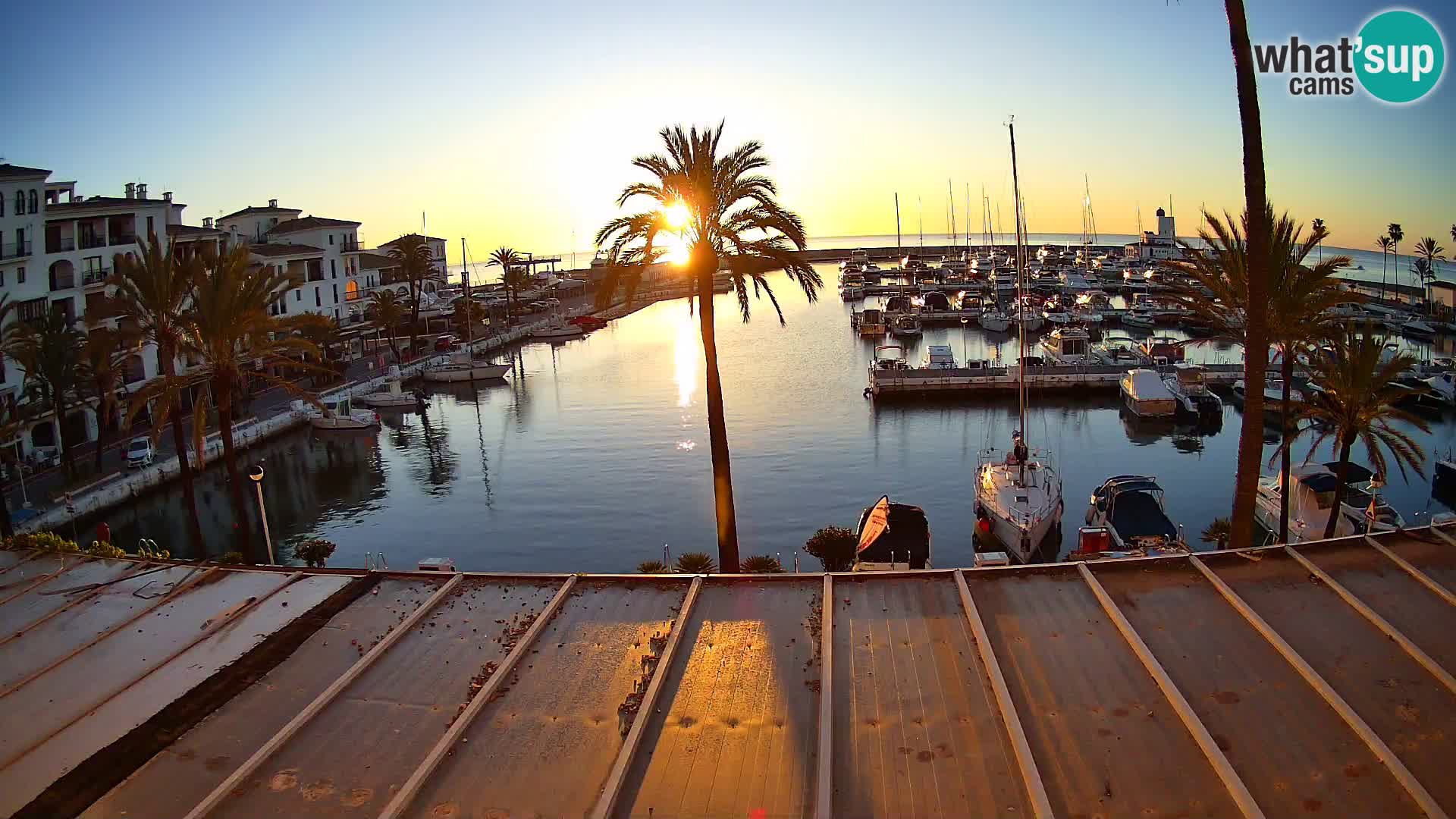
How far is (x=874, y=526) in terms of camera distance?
88.1ft

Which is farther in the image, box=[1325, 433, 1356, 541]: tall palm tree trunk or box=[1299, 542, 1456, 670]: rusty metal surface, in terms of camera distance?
box=[1325, 433, 1356, 541]: tall palm tree trunk

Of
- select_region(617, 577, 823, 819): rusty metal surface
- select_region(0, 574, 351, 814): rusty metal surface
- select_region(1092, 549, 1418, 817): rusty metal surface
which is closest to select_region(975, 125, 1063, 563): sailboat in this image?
select_region(1092, 549, 1418, 817): rusty metal surface

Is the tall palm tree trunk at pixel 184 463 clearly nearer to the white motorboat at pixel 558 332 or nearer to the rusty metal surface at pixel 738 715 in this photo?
the rusty metal surface at pixel 738 715

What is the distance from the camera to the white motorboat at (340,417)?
54.7 meters

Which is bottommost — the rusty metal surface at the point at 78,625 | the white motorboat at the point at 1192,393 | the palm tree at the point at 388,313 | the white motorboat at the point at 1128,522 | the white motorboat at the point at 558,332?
the white motorboat at the point at 1128,522

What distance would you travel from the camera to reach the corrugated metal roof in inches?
336

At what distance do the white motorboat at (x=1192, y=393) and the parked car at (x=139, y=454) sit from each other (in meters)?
50.2

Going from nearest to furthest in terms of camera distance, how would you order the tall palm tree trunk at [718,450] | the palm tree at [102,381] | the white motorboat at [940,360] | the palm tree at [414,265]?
the tall palm tree trunk at [718,450] → the palm tree at [102,381] → the white motorboat at [940,360] → the palm tree at [414,265]

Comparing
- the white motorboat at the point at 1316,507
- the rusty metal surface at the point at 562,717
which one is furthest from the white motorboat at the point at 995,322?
the rusty metal surface at the point at 562,717

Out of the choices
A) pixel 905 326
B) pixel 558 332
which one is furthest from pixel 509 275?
pixel 905 326

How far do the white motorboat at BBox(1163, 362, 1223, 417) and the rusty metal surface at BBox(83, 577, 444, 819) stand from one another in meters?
46.2

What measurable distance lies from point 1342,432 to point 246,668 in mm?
24569

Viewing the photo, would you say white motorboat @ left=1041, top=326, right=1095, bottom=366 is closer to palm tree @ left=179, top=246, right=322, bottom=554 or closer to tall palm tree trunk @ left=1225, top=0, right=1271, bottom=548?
tall palm tree trunk @ left=1225, top=0, right=1271, bottom=548

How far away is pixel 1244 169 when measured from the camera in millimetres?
16062
